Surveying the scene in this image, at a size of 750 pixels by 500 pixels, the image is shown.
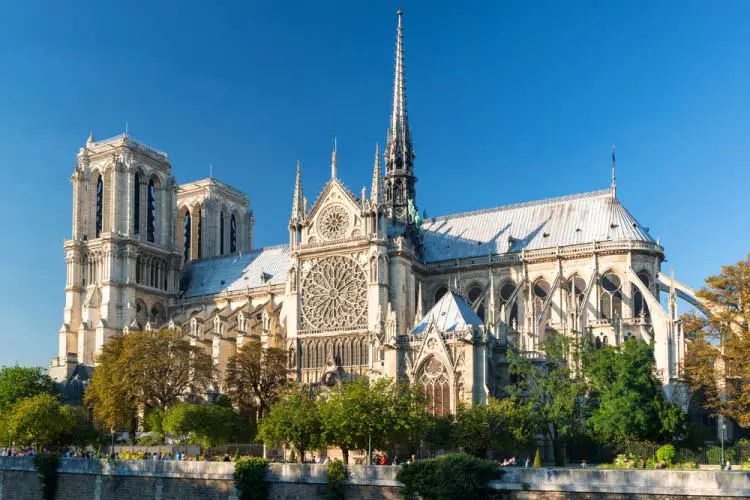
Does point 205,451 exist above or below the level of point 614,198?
below

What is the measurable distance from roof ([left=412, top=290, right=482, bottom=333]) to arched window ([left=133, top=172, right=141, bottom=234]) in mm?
37398

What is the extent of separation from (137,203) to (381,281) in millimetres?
29780

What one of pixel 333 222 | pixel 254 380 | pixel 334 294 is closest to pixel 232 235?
pixel 333 222

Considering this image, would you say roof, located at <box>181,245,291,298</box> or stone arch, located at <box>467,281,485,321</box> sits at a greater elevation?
roof, located at <box>181,245,291,298</box>

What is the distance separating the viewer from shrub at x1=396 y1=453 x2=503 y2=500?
116ft

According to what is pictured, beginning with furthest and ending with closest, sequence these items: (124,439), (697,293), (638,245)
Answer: (638,245) < (124,439) < (697,293)

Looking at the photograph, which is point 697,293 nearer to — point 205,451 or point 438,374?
point 438,374

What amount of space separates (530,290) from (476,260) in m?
4.94

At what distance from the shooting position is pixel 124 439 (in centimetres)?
6344

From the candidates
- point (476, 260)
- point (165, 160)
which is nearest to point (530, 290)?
point (476, 260)

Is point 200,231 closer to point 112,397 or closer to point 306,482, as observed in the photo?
point 112,397

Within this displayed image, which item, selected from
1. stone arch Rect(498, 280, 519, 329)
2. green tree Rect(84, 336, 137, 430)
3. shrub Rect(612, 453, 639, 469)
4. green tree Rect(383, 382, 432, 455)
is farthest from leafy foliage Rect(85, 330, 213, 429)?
shrub Rect(612, 453, 639, 469)

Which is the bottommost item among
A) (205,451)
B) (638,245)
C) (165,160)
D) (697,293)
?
(205,451)

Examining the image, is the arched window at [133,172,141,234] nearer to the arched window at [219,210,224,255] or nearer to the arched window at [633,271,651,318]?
the arched window at [219,210,224,255]
